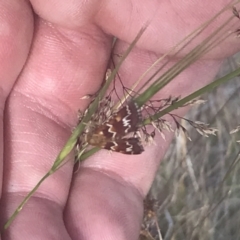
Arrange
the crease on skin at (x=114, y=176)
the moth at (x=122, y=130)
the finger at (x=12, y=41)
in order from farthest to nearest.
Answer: the crease on skin at (x=114, y=176) < the finger at (x=12, y=41) < the moth at (x=122, y=130)

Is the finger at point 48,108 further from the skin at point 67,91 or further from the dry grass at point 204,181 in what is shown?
the dry grass at point 204,181

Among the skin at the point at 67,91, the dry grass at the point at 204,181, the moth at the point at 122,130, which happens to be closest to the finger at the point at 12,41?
the skin at the point at 67,91

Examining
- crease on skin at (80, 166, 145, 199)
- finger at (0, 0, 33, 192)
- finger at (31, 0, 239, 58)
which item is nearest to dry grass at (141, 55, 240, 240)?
crease on skin at (80, 166, 145, 199)

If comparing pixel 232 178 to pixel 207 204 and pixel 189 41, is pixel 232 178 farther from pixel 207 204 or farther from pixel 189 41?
pixel 189 41

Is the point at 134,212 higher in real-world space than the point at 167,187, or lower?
higher

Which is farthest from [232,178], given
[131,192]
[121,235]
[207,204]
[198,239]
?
[121,235]
